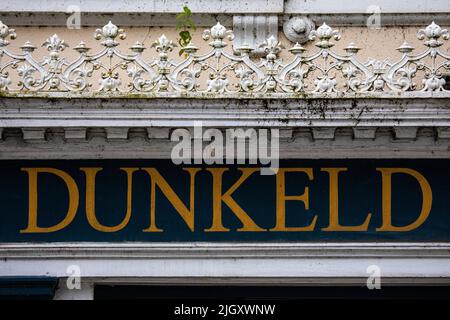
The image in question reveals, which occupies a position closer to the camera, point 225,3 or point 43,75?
point 43,75

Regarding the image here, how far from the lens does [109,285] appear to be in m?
13.5

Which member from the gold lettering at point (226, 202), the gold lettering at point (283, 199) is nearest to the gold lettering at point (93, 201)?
the gold lettering at point (226, 202)

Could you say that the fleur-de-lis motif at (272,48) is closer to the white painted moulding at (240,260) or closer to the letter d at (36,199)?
the white painted moulding at (240,260)

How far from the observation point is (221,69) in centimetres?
1323

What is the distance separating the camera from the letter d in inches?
529

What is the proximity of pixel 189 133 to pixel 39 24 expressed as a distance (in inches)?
81.2

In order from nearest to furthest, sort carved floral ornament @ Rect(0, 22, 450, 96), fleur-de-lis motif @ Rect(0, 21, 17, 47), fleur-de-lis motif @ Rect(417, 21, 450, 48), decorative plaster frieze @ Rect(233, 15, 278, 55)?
carved floral ornament @ Rect(0, 22, 450, 96) < fleur-de-lis motif @ Rect(417, 21, 450, 48) < fleur-de-lis motif @ Rect(0, 21, 17, 47) < decorative plaster frieze @ Rect(233, 15, 278, 55)

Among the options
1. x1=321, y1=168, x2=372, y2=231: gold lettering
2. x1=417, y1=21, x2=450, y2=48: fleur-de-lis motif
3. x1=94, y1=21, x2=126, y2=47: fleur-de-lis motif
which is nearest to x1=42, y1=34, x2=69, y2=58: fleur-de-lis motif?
x1=94, y1=21, x2=126, y2=47: fleur-de-lis motif

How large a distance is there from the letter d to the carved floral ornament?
0.73 m

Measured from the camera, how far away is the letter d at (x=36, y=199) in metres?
13.4

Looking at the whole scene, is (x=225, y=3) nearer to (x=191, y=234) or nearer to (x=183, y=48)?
(x=183, y=48)

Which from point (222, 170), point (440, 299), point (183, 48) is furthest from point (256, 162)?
point (440, 299)

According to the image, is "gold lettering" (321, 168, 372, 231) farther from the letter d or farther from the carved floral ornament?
the letter d

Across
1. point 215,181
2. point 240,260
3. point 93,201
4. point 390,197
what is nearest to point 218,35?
point 215,181
